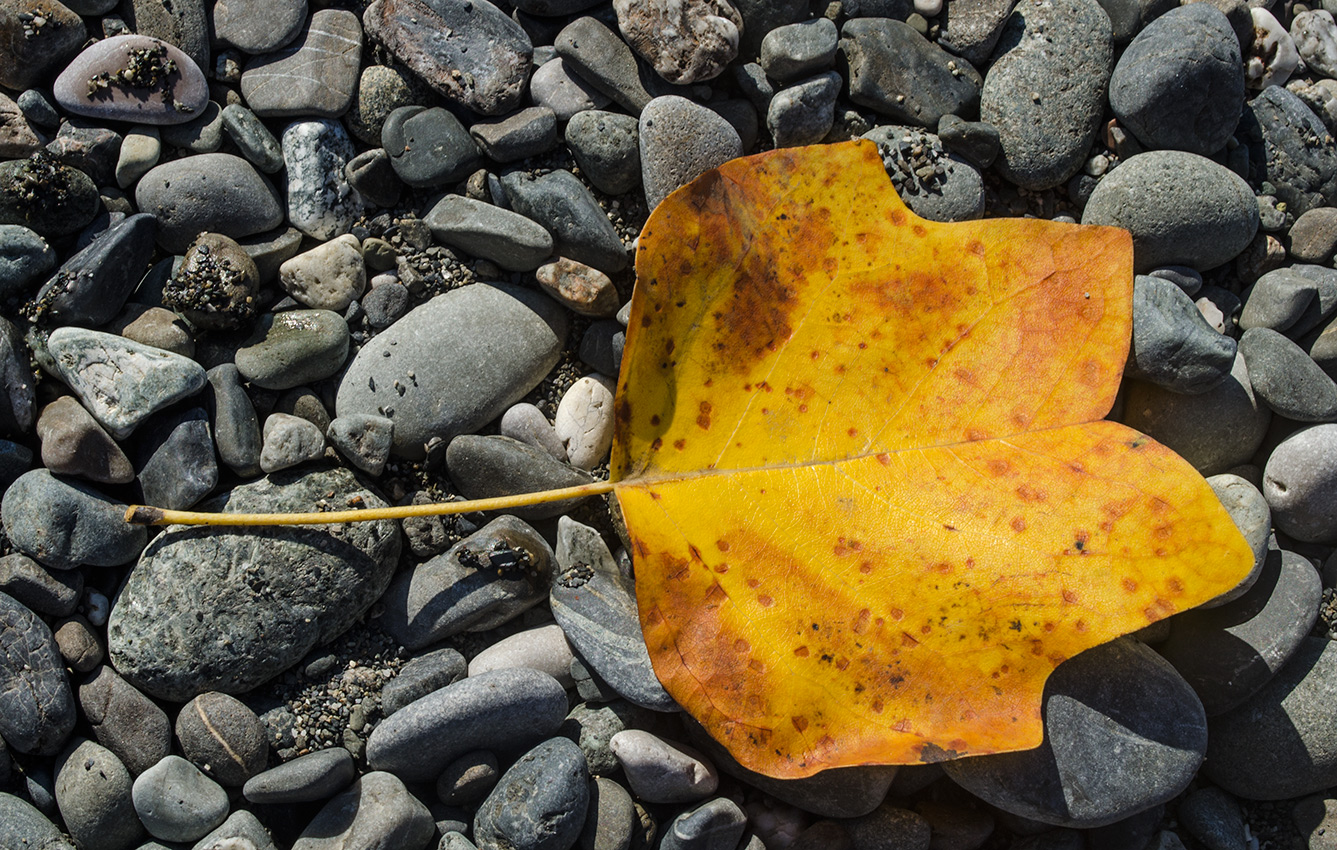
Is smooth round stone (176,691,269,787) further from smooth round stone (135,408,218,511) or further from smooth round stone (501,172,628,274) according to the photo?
smooth round stone (501,172,628,274)

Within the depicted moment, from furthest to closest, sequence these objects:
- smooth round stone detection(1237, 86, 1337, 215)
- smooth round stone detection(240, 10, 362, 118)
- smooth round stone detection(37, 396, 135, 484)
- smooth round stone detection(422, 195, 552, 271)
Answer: smooth round stone detection(1237, 86, 1337, 215)
smooth round stone detection(240, 10, 362, 118)
smooth round stone detection(422, 195, 552, 271)
smooth round stone detection(37, 396, 135, 484)

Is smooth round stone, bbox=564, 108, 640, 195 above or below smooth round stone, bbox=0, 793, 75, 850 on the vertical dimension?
above

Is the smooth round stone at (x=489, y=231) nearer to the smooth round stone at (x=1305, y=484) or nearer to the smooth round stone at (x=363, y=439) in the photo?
the smooth round stone at (x=363, y=439)

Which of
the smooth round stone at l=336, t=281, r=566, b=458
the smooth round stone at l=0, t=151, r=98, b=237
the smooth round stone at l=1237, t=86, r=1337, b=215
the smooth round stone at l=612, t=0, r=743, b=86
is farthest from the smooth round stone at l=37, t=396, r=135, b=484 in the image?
the smooth round stone at l=1237, t=86, r=1337, b=215

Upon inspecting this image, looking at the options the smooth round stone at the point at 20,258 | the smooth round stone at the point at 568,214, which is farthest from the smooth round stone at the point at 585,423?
the smooth round stone at the point at 20,258

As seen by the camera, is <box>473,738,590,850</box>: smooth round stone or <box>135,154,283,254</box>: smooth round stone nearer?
<box>473,738,590,850</box>: smooth round stone

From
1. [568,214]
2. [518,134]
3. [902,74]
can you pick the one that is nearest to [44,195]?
[518,134]
